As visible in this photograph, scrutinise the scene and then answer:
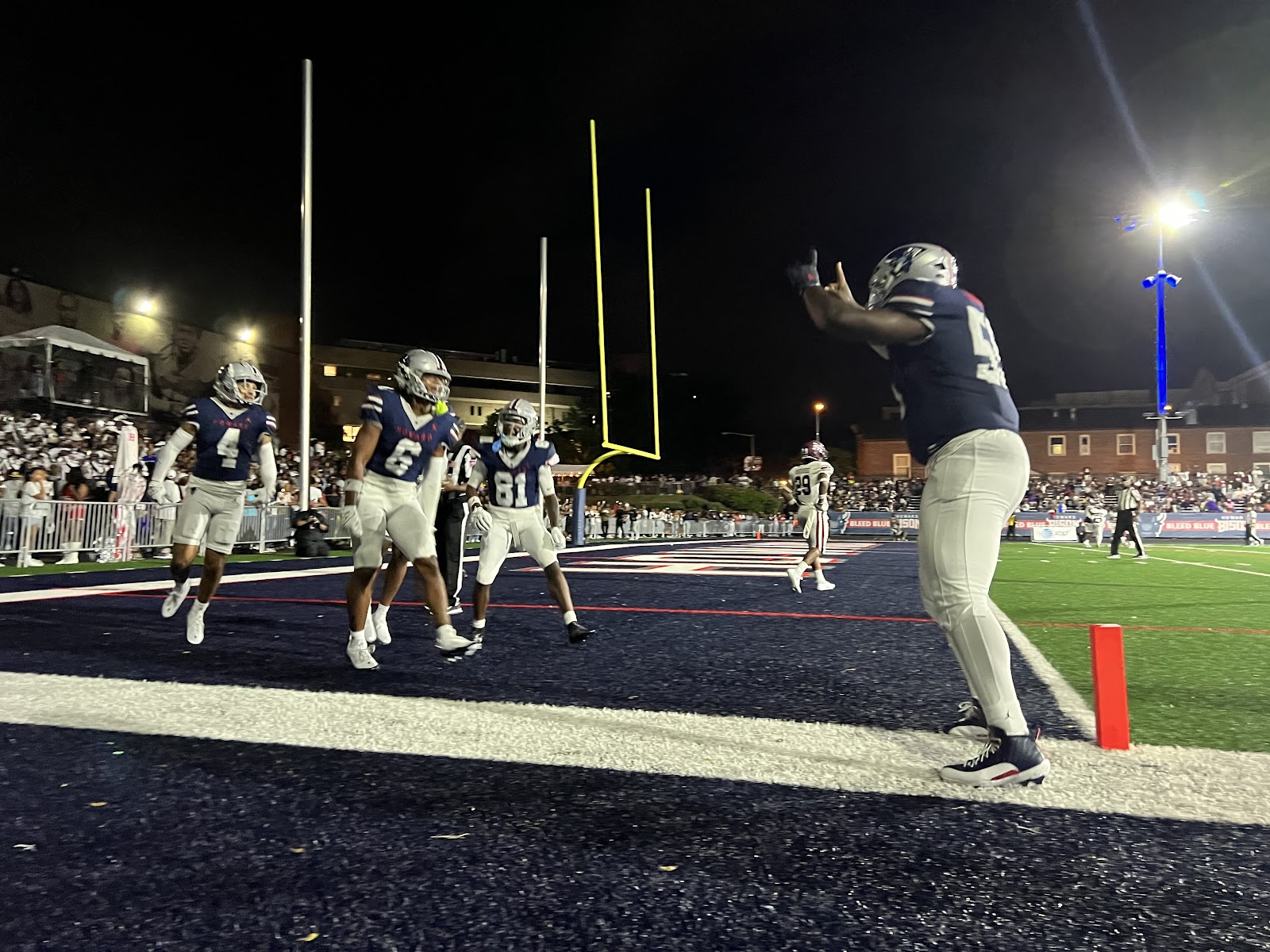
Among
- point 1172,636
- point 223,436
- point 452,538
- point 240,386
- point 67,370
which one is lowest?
point 1172,636

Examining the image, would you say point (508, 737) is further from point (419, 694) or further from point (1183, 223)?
point (1183, 223)

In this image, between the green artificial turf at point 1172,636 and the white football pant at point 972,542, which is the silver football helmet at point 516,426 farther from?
the green artificial turf at point 1172,636

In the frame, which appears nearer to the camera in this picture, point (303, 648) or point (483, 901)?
point (483, 901)

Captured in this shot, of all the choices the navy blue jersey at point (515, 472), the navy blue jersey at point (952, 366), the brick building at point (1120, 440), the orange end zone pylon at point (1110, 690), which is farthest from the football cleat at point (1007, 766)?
the brick building at point (1120, 440)

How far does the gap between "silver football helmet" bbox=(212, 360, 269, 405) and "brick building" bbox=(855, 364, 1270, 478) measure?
2372 inches

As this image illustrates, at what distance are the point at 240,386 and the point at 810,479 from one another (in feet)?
24.3

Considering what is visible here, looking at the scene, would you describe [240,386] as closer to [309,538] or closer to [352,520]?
[352,520]

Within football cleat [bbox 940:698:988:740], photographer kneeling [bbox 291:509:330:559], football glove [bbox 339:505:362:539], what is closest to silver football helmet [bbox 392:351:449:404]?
football glove [bbox 339:505:362:539]

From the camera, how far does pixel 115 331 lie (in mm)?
31188

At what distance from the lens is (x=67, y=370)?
24000mm

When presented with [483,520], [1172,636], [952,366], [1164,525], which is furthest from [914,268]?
[1164,525]

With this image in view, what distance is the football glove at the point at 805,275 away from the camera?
10.2ft

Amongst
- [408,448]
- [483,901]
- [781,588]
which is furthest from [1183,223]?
[483,901]

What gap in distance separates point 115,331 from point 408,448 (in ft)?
106
